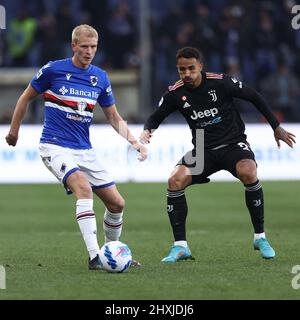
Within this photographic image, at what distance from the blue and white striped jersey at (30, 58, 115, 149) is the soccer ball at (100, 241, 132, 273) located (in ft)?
3.75

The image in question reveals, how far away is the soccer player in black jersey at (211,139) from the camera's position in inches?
400

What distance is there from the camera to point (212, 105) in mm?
10234

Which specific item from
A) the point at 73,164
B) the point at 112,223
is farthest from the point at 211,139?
the point at 73,164

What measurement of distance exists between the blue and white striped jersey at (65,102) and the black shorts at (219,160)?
1.27 m

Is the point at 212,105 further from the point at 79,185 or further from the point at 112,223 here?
the point at 79,185

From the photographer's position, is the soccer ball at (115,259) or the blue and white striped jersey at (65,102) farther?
the blue and white striped jersey at (65,102)

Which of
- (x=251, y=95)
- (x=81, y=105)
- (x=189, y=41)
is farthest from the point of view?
(x=189, y=41)

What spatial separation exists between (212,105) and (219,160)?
0.58 m

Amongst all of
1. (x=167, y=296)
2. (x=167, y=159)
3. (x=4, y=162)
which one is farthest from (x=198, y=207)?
(x=167, y=296)

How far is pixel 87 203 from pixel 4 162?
36.3ft

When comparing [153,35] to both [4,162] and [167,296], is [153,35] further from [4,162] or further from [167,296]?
[167,296]

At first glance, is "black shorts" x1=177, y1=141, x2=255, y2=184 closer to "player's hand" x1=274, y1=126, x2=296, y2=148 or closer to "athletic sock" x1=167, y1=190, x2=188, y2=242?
"athletic sock" x1=167, y1=190, x2=188, y2=242

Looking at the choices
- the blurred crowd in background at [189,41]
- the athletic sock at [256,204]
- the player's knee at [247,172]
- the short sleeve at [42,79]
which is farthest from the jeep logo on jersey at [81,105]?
the blurred crowd in background at [189,41]

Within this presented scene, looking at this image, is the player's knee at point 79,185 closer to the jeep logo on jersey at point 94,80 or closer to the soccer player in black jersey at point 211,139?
the jeep logo on jersey at point 94,80
